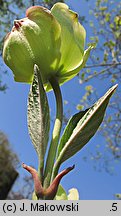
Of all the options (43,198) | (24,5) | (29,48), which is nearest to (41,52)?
(29,48)

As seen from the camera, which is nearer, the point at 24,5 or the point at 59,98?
the point at 59,98

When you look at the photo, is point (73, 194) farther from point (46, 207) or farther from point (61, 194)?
point (46, 207)

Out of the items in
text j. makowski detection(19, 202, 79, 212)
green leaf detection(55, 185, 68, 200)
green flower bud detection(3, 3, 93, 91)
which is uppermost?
green flower bud detection(3, 3, 93, 91)

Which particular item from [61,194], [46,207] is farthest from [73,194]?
→ [46,207]

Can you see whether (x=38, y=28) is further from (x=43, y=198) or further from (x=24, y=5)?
(x=24, y=5)

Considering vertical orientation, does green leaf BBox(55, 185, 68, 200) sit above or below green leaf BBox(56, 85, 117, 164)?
below

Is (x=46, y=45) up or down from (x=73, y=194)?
up
